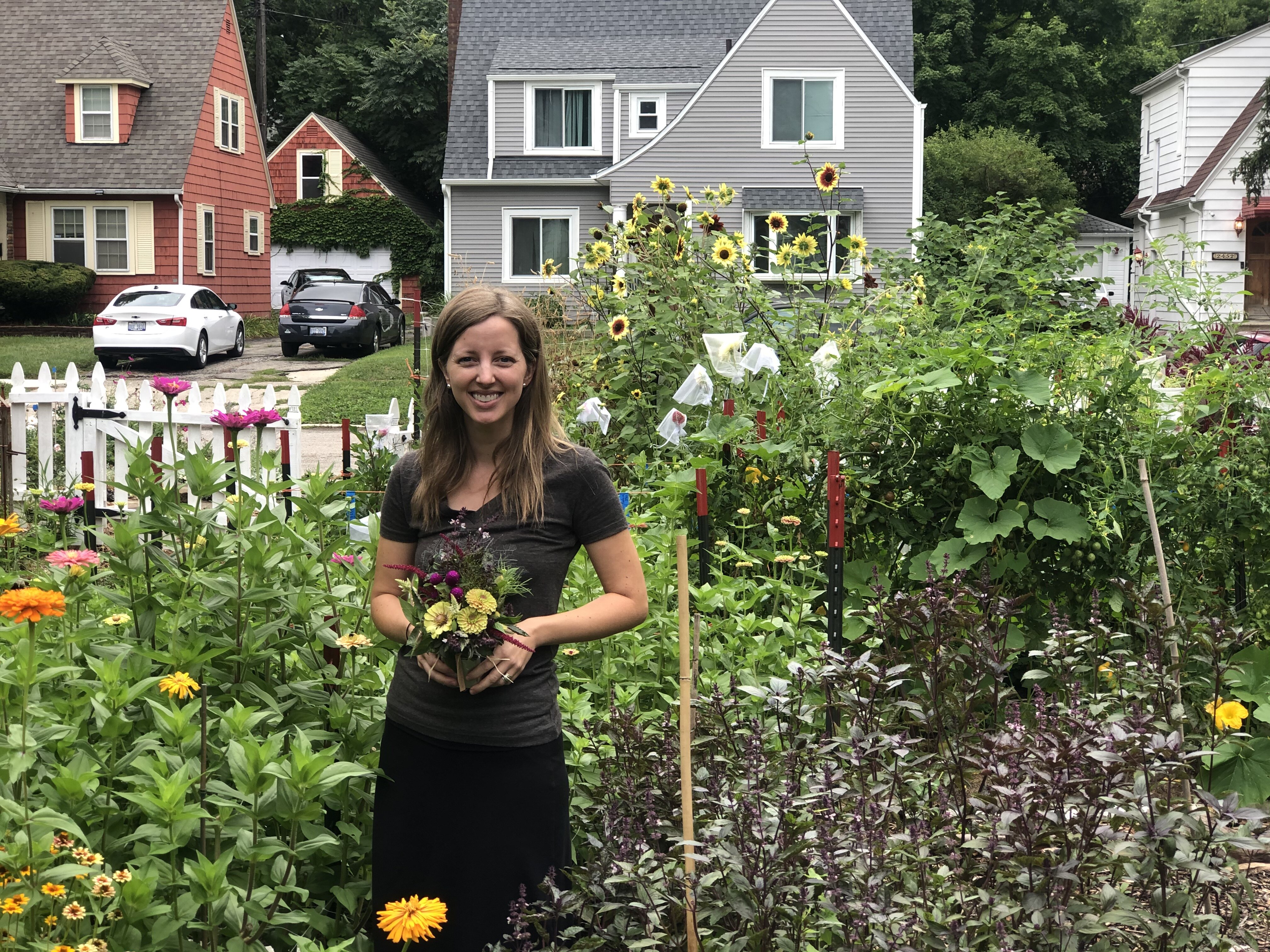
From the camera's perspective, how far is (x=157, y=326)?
1953 centimetres

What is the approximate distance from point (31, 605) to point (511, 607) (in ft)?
2.73

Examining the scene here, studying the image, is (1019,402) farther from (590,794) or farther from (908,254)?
(908,254)

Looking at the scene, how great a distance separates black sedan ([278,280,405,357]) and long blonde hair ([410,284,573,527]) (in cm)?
2002

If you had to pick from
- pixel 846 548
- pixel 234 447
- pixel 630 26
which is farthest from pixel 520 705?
pixel 630 26

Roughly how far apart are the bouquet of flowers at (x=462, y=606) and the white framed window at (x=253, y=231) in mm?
31749

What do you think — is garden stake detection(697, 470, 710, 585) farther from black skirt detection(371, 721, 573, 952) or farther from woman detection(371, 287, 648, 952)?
black skirt detection(371, 721, 573, 952)

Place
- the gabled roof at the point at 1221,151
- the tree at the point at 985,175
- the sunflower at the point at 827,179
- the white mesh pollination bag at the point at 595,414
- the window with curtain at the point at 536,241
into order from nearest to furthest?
1. the white mesh pollination bag at the point at 595,414
2. the sunflower at the point at 827,179
3. the window with curtain at the point at 536,241
4. the gabled roof at the point at 1221,151
5. the tree at the point at 985,175

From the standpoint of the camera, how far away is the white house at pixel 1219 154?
28.6 metres

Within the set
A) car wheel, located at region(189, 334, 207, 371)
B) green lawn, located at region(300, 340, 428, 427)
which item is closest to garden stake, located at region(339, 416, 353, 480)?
green lawn, located at region(300, 340, 428, 427)

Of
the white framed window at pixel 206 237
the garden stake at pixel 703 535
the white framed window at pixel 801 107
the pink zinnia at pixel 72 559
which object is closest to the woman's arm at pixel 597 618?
the pink zinnia at pixel 72 559

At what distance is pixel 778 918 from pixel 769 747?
725mm

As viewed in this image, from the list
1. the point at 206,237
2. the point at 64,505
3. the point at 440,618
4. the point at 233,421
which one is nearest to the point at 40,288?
the point at 206,237

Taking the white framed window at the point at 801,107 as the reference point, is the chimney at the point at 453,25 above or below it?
above

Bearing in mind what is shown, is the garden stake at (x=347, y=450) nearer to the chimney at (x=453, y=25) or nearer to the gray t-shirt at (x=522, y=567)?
the gray t-shirt at (x=522, y=567)
